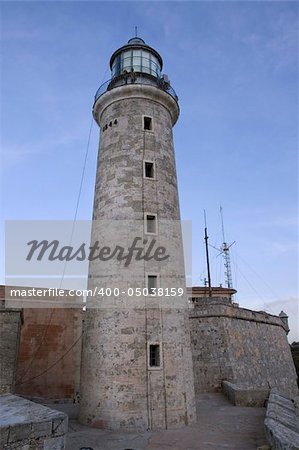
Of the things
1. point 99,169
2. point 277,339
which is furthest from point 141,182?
point 277,339

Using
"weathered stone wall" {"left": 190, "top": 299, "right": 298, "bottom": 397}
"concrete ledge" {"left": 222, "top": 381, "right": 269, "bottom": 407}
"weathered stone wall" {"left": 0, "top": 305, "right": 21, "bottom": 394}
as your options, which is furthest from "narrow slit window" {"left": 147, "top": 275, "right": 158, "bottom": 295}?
"weathered stone wall" {"left": 190, "top": 299, "right": 298, "bottom": 397}

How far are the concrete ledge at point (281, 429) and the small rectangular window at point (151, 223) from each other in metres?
6.25

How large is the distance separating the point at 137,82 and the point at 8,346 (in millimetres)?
10386

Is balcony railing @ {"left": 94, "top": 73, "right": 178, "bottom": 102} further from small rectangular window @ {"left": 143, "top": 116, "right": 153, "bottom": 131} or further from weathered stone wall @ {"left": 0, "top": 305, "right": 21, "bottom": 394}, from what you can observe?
weathered stone wall @ {"left": 0, "top": 305, "right": 21, "bottom": 394}

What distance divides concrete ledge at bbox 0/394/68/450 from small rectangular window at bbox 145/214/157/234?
651 cm

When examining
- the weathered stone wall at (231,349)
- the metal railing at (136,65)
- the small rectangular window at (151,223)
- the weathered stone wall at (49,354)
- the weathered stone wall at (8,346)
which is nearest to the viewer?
the weathered stone wall at (8,346)

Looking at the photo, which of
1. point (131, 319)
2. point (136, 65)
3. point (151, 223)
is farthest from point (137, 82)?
point (131, 319)

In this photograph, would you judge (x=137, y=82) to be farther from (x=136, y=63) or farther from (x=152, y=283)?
(x=152, y=283)

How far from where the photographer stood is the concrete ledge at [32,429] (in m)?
5.66

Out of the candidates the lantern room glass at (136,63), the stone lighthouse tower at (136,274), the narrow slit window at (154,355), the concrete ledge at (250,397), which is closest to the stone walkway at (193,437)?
the stone lighthouse tower at (136,274)

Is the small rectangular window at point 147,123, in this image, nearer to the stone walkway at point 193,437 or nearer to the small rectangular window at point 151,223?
the small rectangular window at point 151,223

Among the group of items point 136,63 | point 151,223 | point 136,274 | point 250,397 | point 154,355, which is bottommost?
point 250,397

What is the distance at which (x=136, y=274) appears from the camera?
11.3 m

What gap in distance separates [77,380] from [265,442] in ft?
35.6
